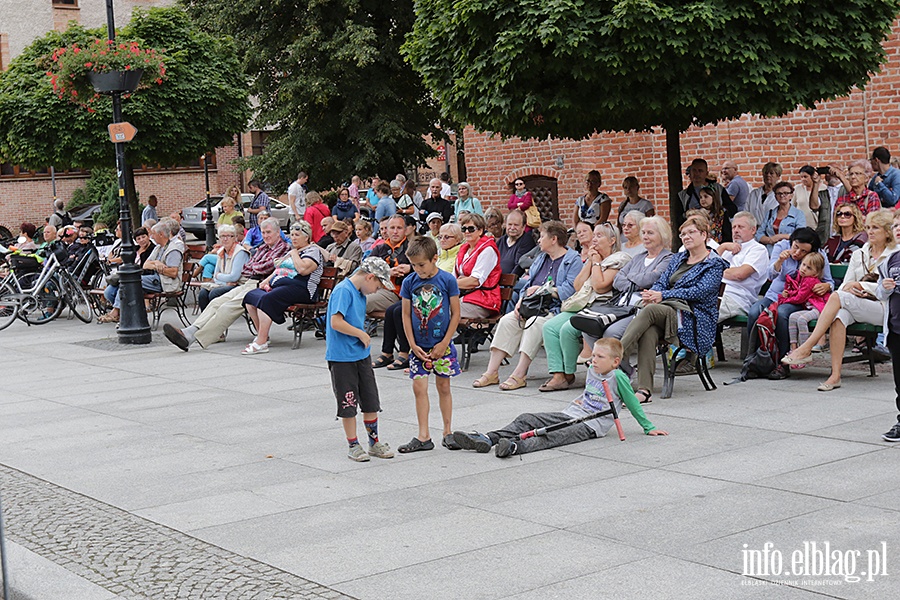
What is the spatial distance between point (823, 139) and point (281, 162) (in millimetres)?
14775

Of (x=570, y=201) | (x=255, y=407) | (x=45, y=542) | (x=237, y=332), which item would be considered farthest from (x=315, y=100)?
(x=45, y=542)

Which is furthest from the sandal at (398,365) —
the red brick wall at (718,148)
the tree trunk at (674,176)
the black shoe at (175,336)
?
the red brick wall at (718,148)

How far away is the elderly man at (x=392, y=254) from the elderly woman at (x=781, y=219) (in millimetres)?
4004

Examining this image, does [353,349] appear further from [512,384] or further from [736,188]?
[736,188]

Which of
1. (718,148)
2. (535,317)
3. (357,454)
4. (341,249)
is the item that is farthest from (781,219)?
(357,454)

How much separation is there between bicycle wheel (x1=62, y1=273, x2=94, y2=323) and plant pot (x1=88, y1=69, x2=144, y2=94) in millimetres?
4247

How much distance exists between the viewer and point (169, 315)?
19281mm

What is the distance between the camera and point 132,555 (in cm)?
618

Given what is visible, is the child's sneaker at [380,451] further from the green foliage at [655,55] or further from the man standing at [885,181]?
the man standing at [885,181]

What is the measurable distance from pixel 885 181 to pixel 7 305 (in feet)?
42.4

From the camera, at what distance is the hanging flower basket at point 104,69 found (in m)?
15.4

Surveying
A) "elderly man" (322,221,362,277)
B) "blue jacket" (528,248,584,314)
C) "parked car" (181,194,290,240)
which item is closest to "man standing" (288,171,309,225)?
"elderly man" (322,221,362,277)

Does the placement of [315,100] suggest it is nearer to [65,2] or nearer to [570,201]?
[570,201]

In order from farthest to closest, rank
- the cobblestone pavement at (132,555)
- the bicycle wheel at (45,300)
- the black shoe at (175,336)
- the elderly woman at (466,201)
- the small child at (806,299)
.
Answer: the elderly woman at (466,201), the bicycle wheel at (45,300), the black shoe at (175,336), the small child at (806,299), the cobblestone pavement at (132,555)
